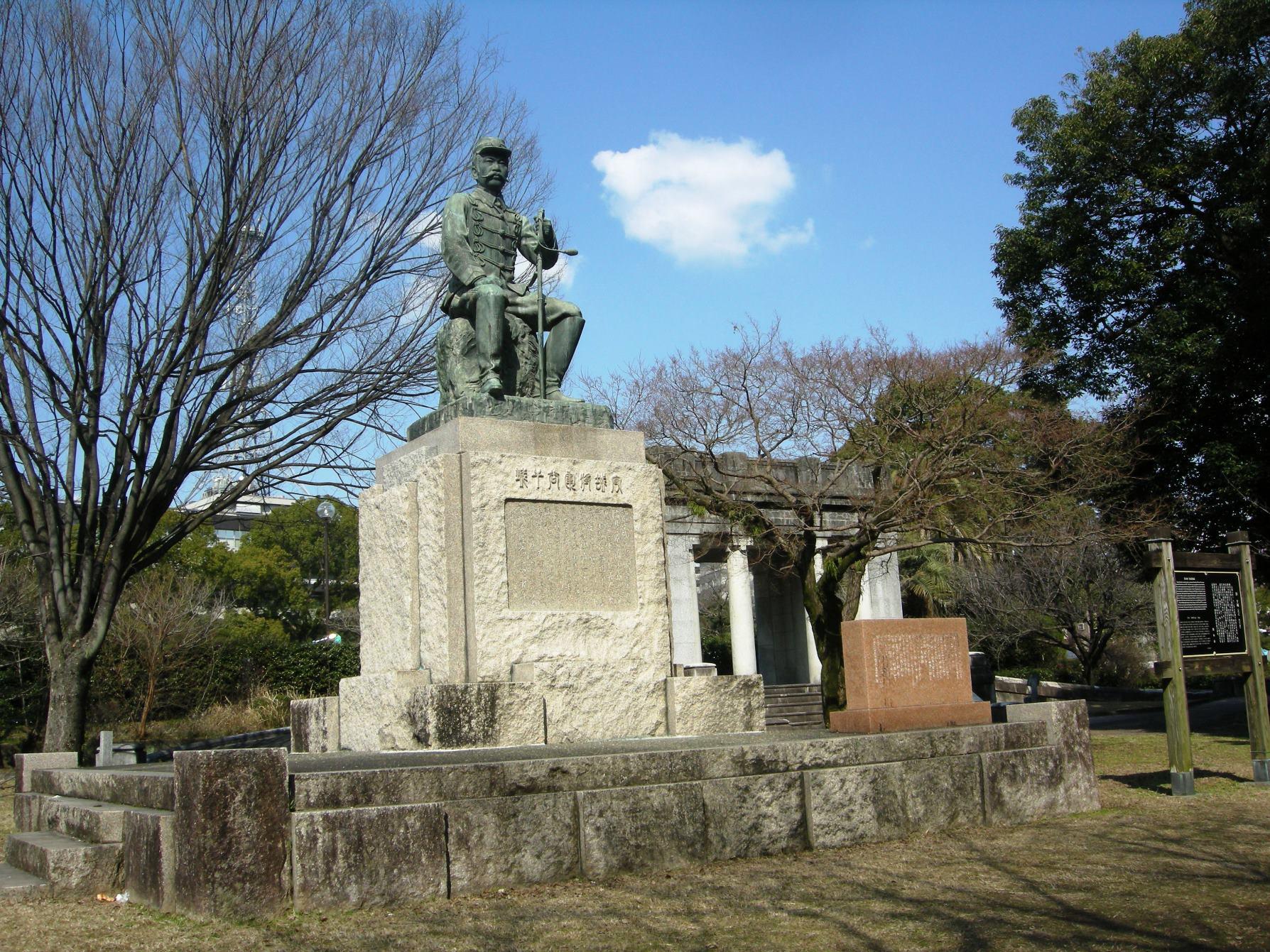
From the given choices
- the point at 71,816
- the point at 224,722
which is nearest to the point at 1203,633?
the point at 71,816

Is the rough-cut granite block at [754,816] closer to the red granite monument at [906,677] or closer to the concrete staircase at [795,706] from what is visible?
the red granite monument at [906,677]

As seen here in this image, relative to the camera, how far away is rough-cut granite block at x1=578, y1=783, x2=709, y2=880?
599 centimetres

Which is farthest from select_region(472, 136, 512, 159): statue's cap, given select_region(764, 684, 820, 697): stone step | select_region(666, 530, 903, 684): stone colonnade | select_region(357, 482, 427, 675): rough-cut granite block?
select_region(764, 684, 820, 697): stone step

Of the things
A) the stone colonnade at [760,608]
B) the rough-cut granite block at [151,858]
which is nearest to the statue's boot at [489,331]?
the rough-cut granite block at [151,858]

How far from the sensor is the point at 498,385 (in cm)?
844

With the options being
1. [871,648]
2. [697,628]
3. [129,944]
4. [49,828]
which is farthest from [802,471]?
[129,944]

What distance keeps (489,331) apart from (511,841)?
4026 millimetres

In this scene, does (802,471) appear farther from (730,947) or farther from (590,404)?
(730,947)

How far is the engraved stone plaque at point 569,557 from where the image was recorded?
26.1ft

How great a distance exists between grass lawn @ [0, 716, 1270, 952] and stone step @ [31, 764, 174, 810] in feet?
1.84

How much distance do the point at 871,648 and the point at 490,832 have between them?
14.1 feet

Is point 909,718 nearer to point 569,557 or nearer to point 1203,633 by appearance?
point 569,557

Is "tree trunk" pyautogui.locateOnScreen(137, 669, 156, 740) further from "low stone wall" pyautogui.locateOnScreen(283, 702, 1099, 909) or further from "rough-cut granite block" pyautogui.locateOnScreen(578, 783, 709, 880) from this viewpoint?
"rough-cut granite block" pyautogui.locateOnScreen(578, 783, 709, 880)

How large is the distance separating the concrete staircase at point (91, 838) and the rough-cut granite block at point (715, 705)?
11.2 ft
